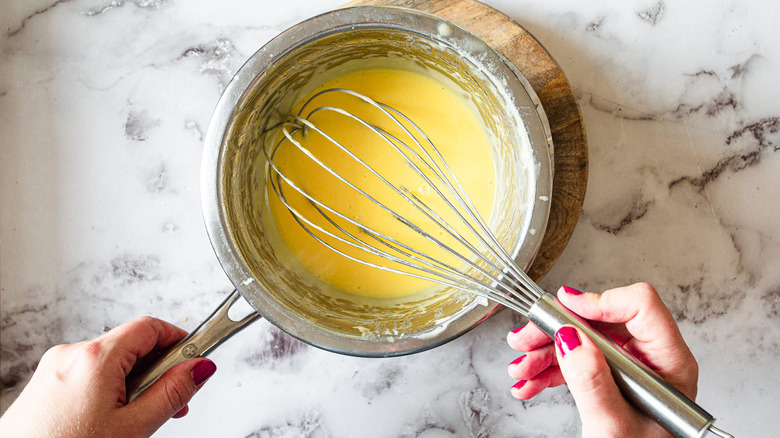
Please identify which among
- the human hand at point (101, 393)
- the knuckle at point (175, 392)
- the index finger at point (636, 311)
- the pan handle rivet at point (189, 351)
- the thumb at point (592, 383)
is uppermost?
the index finger at point (636, 311)

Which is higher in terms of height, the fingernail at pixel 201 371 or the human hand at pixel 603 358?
the human hand at pixel 603 358

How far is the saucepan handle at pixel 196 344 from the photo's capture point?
1.93 feet

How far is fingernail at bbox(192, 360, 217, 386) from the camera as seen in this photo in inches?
23.3

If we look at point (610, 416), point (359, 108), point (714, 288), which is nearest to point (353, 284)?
point (359, 108)

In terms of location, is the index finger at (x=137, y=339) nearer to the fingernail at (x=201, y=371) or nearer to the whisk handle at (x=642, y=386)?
the fingernail at (x=201, y=371)

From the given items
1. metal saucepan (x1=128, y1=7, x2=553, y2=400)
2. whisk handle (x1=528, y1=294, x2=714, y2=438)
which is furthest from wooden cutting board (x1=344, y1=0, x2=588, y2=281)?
Answer: whisk handle (x1=528, y1=294, x2=714, y2=438)

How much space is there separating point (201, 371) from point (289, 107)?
345 mm

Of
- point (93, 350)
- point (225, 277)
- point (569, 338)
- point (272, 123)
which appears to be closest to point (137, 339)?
point (93, 350)

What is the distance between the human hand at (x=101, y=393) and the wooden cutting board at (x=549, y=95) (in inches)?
17.5

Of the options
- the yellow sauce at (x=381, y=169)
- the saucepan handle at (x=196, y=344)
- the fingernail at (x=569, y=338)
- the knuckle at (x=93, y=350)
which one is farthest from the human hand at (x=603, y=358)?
the knuckle at (x=93, y=350)

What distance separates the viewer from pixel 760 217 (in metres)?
0.76

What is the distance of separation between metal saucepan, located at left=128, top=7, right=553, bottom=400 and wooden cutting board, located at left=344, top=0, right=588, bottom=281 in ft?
0.15

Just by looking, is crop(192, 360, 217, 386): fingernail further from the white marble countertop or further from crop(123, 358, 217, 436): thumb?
the white marble countertop

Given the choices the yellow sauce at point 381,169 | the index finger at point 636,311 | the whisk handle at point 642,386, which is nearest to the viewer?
the whisk handle at point 642,386
